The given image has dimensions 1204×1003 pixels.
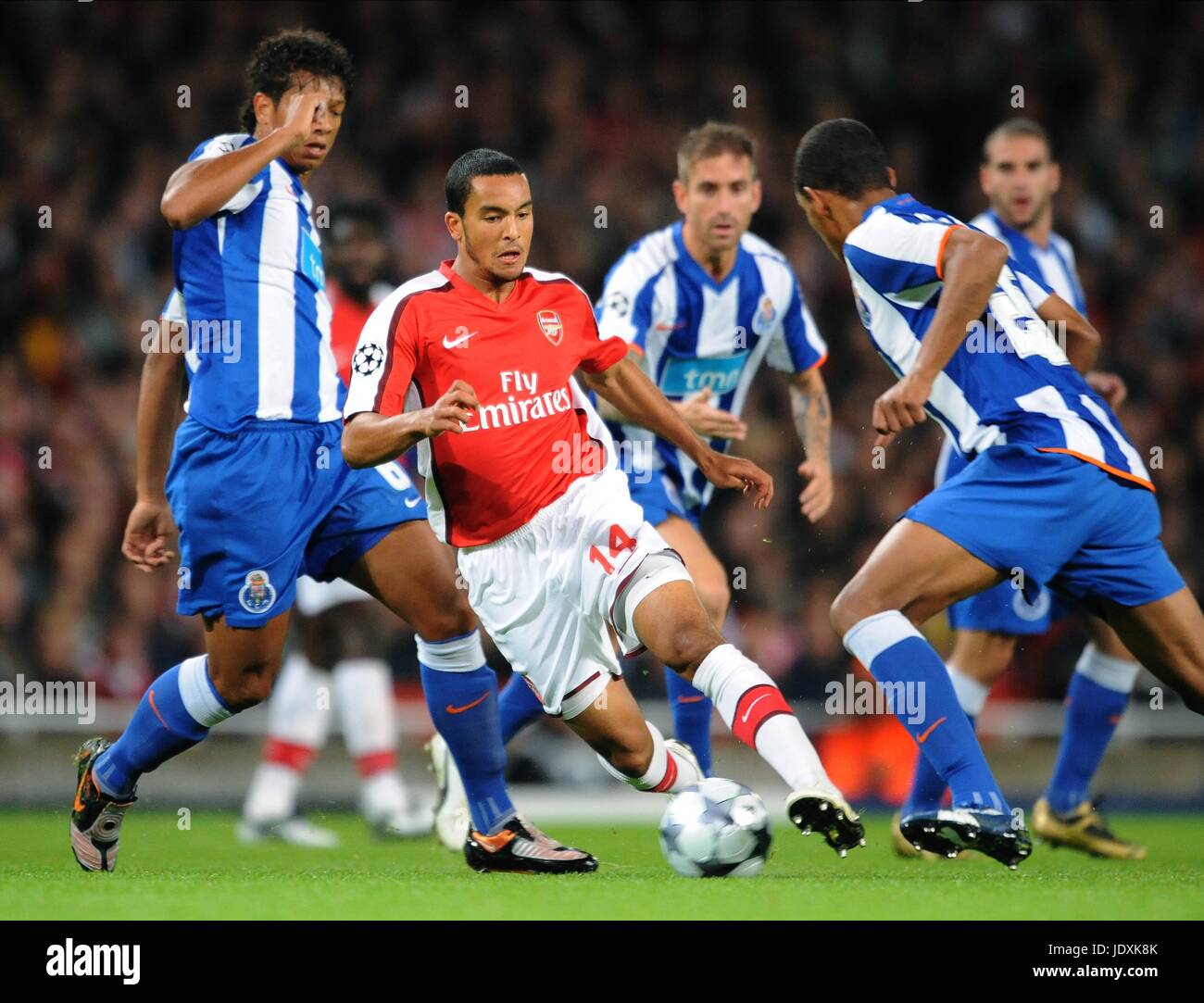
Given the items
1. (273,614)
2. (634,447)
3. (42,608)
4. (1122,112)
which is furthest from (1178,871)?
(1122,112)

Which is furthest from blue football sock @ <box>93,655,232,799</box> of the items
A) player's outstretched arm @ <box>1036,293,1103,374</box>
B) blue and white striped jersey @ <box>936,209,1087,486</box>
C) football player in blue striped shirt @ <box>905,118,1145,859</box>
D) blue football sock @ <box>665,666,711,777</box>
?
blue and white striped jersey @ <box>936,209,1087,486</box>

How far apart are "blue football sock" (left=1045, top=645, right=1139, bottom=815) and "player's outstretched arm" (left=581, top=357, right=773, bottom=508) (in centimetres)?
204

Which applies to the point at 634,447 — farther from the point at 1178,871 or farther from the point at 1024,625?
the point at 1178,871

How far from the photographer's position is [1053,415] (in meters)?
4.82

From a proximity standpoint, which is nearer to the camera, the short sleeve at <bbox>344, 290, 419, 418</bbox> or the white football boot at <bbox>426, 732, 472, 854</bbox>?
the short sleeve at <bbox>344, 290, 419, 418</bbox>

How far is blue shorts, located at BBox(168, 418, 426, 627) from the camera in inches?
194

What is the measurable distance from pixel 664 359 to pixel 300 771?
2.65 m

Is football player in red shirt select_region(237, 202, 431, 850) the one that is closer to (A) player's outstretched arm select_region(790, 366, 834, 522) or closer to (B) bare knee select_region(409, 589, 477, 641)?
(A) player's outstretched arm select_region(790, 366, 834, 522)

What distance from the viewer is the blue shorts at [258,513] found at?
4930mm

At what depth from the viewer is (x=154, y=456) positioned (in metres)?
5.33

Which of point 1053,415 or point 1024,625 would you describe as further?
point 1024,625

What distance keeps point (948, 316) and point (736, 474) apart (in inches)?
30.2

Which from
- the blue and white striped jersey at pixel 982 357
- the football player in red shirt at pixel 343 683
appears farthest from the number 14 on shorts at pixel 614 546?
the football player in red shirt at pixel 343 683

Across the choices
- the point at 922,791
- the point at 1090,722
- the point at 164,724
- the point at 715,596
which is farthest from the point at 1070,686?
the point at 164,724
